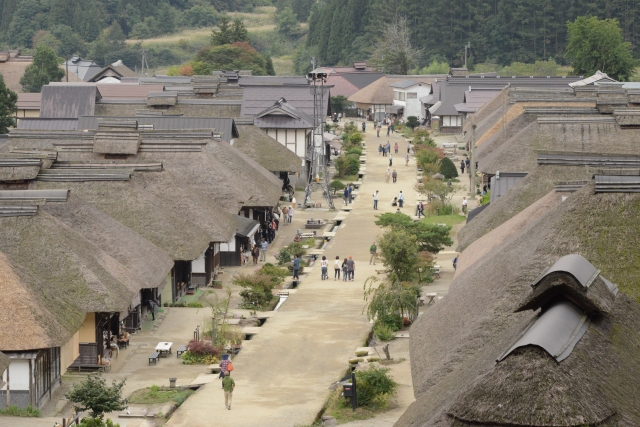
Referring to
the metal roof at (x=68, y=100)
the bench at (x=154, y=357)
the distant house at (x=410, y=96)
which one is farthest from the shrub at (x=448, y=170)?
the bench at (x=154, y=357)

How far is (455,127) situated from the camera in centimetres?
9181

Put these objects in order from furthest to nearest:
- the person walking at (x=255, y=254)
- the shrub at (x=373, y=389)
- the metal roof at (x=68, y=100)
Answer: the metal roof at (x=68, y=100) < the person walking at (x=255, y=254) < the shrub at (x=373, y=389)

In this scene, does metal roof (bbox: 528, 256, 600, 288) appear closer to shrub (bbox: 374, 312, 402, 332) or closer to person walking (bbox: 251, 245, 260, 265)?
shrub (bbox: 374, 312, 402, 332)

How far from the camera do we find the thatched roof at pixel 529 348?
1111 cm

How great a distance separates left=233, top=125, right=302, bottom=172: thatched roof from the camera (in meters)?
57.0

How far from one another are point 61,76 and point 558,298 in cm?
9573

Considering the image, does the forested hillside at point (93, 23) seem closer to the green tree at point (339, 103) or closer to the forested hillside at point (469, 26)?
the forested hillside at point (469, 26)

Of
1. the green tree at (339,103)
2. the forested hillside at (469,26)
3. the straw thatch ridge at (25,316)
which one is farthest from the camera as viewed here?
the forested hillside at (469,26)

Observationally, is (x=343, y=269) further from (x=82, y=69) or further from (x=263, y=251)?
(x=82, y=69)

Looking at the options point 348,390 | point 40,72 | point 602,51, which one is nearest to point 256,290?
point 348,390

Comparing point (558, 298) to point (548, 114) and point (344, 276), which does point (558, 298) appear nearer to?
point (344, 276)

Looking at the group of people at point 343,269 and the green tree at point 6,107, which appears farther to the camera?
the green tree at point 6,107

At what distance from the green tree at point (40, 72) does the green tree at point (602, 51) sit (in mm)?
45331

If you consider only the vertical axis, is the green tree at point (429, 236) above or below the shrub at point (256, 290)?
above
